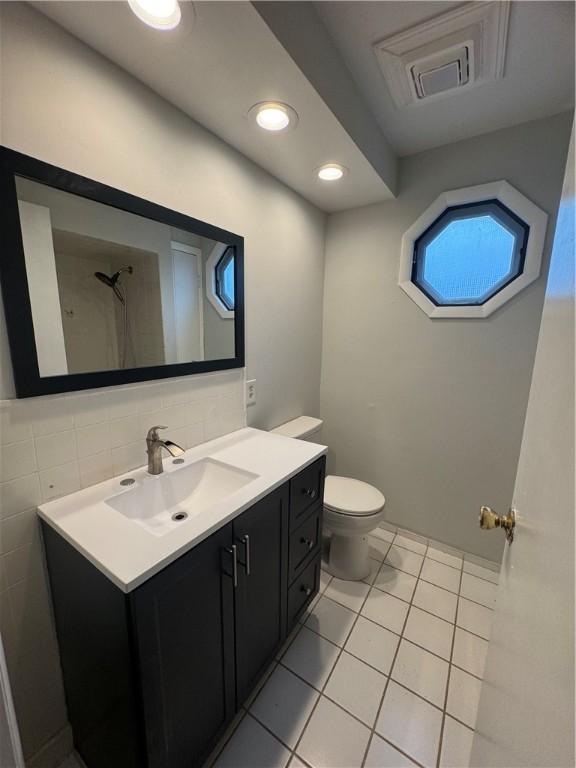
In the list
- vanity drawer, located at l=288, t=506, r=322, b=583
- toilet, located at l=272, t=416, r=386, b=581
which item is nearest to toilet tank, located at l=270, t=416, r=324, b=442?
toilet, located at l=272, t=416, r=386, b=581

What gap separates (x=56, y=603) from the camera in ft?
3.13

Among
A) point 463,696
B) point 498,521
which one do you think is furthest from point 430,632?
point 498,521

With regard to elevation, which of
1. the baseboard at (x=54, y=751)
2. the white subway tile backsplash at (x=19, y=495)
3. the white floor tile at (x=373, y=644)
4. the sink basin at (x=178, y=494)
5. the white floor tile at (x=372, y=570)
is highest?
Answer: the white subway tile backsplash at (x=19, y=495)

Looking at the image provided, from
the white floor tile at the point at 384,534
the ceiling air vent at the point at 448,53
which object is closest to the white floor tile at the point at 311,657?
the white floor tile at the point at 384,534

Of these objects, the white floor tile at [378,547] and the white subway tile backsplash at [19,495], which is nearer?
the white subway tile backsplash at [19,495]

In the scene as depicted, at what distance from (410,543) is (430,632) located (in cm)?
65

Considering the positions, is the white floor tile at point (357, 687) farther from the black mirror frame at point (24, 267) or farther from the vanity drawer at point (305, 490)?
the black mirror frame at point (24, 267)

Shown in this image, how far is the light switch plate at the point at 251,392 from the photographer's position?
66.6 inches

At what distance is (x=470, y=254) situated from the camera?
1.79 m

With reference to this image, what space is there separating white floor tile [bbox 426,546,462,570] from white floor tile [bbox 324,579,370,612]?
1.81ft

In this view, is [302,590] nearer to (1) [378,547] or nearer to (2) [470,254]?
(1) [378,547]

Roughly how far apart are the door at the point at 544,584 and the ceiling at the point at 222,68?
88 centimetres

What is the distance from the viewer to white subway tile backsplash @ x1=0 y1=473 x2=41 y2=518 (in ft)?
2.78

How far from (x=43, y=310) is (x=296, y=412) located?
1531 mm
